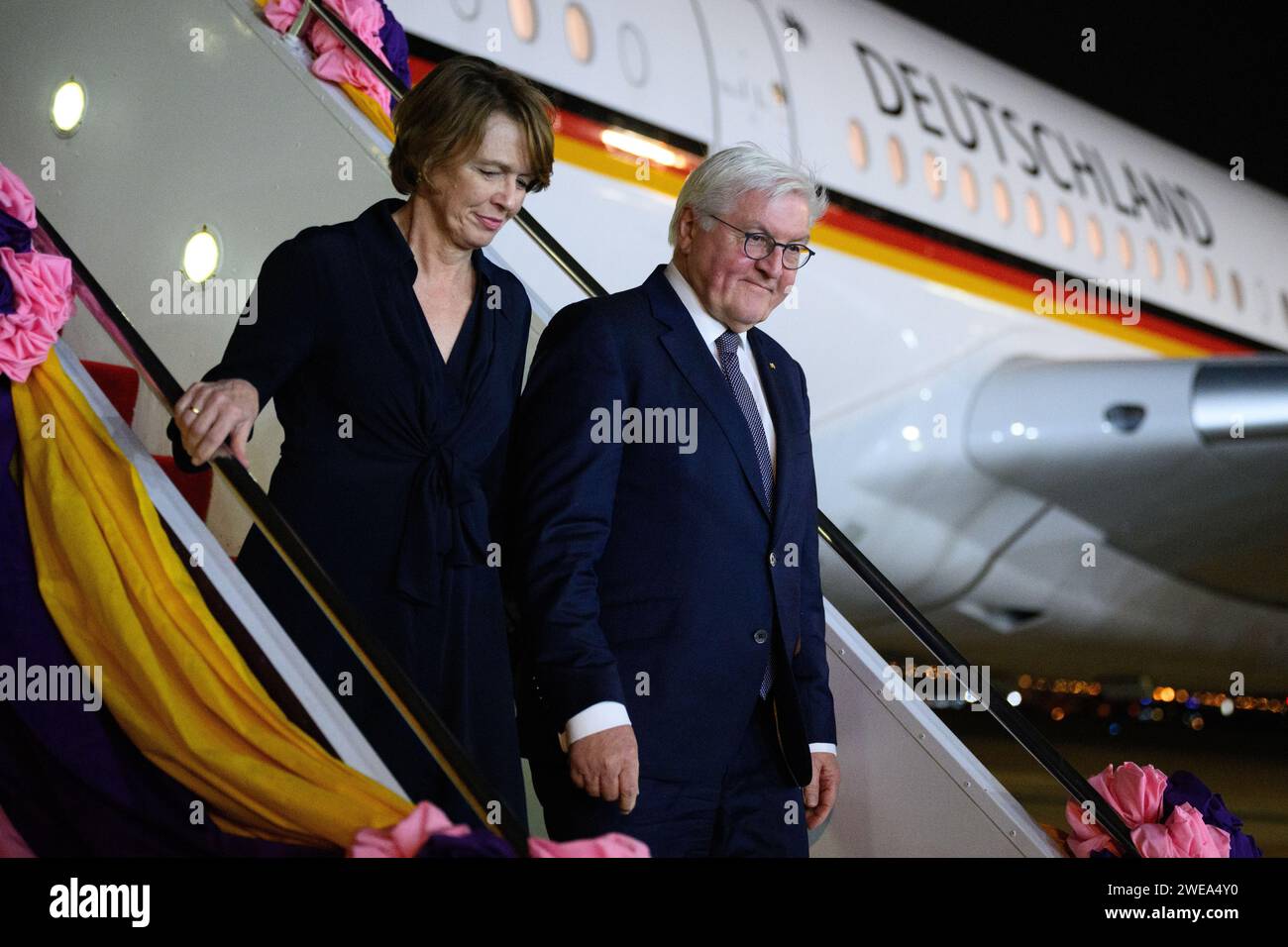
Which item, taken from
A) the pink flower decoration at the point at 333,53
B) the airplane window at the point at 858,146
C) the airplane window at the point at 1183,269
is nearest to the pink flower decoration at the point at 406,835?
the pink flower decoration at the point at 333,53

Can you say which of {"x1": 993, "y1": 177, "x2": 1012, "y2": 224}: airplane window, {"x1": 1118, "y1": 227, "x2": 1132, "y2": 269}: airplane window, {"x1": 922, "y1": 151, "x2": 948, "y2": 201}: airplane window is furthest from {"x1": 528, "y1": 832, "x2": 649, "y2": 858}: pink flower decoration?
{"x1": 1118, "y1": 227, "x2": 1132, "y2": 269}: airplane window

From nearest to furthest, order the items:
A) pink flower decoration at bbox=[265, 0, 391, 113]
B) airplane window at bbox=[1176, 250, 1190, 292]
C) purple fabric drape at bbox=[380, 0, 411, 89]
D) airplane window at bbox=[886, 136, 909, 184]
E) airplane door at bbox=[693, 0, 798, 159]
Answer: pink flower decoration at bbox=[265, 0, 391, 113]
purple fabric drape at bbox=[380, 0, 411, 89]
airplane door at bbox=[693, 0, 798, 159]
airplane window at bbox=[886, 136, 909, 184]
airplane window at bbox=[1176, 250, 1190, 292]

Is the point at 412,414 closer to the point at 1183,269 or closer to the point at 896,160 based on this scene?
the point at 896,160

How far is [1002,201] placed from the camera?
5.43 meters

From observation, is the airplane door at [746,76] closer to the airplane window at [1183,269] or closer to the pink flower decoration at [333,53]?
the pink flower decoration at [333,53]

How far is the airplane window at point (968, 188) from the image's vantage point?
17.2 ft

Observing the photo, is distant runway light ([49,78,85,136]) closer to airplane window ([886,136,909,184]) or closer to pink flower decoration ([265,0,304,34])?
pink flower decoration ([265,0,304,34])

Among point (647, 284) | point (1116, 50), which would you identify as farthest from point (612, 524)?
point (1116, 50)

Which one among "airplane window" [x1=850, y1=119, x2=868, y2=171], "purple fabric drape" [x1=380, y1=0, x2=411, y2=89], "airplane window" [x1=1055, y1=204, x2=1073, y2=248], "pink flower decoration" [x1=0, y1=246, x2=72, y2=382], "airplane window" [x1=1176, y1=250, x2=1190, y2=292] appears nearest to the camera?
"pink flower decoration" [x1=0, y1=246, x2=72, y2=382]

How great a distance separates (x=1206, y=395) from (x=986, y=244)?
3.68 ft

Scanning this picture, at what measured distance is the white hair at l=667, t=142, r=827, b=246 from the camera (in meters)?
1.74

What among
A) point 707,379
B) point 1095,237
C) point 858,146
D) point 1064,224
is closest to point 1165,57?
point 1095,237

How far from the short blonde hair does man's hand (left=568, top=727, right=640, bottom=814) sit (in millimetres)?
706

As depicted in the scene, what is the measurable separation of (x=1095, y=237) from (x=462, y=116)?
4.90m
